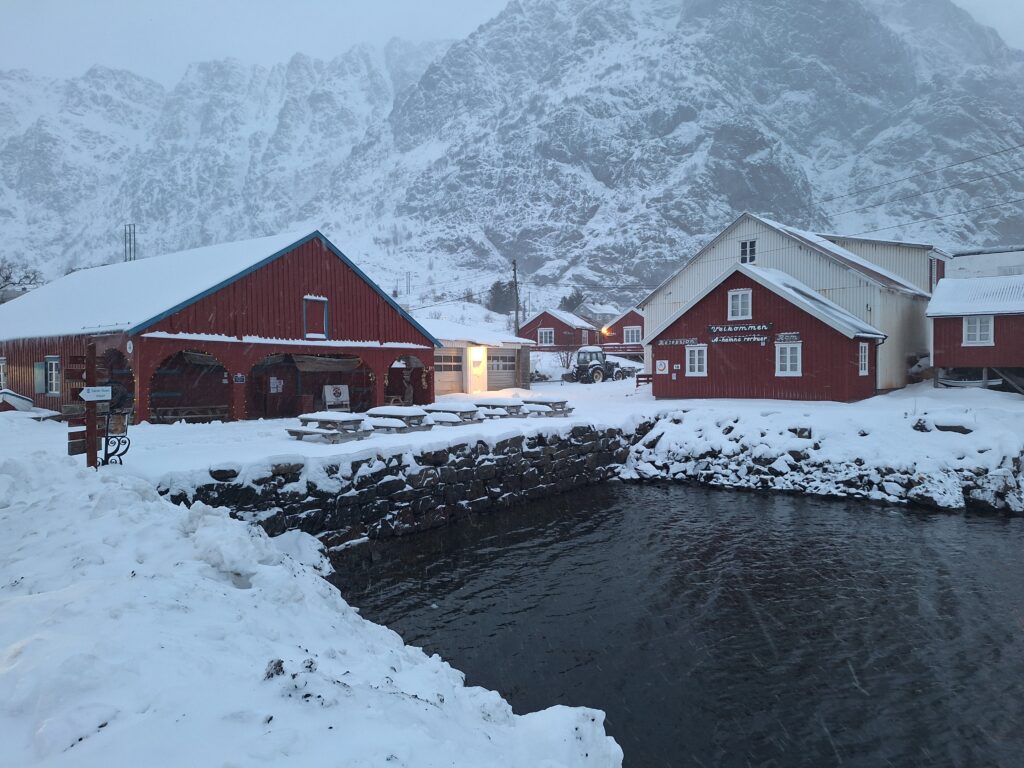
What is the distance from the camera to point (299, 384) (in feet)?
78.9

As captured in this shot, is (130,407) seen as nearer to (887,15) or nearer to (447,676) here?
(447,676)

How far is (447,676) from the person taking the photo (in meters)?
5.93

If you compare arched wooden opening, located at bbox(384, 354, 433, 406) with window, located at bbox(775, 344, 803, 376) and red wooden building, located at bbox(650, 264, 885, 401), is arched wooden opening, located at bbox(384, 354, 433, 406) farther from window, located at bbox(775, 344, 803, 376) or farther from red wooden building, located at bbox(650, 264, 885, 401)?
window, located at bbox(775, 344, 803, 376)

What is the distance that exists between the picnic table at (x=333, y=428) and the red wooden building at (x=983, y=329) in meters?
22.0

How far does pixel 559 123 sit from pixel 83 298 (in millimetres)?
127328

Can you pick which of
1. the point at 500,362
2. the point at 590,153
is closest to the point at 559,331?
the point at 500,362

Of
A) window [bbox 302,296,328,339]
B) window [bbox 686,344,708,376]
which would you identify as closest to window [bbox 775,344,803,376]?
window [bbox 686,344,708,376]

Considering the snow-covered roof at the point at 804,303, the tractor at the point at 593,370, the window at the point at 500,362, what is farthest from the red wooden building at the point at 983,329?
the tractor at the point at 593,370

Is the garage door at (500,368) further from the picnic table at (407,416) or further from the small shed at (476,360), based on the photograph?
the picnic table at (407,416)

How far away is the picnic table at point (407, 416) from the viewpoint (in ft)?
54.8

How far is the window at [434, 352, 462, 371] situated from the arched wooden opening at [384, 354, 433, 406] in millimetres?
1871

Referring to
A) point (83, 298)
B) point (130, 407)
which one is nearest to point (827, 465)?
point (130, 407)

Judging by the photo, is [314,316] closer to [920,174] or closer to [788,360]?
[788,360]

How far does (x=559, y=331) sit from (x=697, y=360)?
105ft
